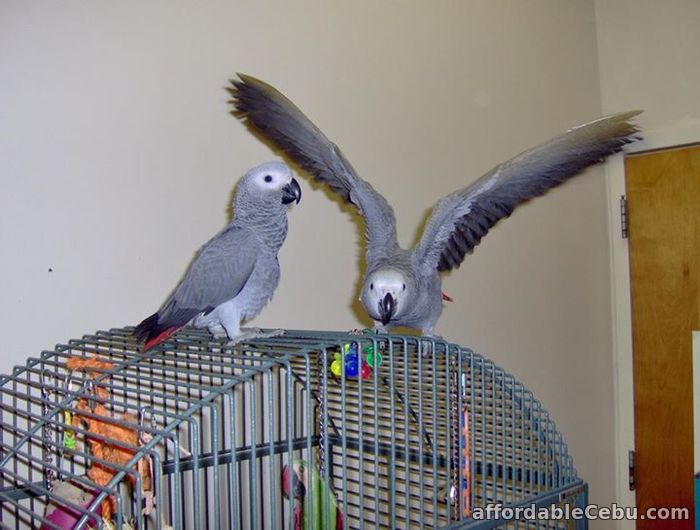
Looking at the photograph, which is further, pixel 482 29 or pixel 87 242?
pixel 482 29

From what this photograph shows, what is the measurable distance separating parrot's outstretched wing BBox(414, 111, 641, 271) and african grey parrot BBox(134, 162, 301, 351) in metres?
0.41

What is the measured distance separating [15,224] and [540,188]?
1184 mm

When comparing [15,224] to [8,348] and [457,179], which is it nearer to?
[8,348]

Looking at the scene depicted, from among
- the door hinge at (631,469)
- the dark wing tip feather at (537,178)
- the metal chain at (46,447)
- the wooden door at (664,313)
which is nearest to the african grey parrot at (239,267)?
the metal chain at (46,447)

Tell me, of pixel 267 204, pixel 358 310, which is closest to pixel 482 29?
pixel 358 310

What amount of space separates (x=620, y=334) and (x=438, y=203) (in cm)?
157

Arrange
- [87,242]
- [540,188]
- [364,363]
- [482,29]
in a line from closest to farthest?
[364,363]
[87,242]
[540,188]
[482,29]

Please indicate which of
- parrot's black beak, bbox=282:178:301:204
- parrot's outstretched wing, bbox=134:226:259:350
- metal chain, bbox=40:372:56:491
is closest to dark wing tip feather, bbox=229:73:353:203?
parrot's black beak, bbox=282:178:301:204

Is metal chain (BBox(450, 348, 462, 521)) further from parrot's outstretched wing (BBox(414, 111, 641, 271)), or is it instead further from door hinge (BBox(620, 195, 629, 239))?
door hinge (BBox(620, 195, 629, 239))

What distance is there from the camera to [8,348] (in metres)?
1.22

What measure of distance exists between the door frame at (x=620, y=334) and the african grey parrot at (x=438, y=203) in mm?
1227

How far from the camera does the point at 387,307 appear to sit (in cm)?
141

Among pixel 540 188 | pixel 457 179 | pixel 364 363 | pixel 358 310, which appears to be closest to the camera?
pixel 364 363

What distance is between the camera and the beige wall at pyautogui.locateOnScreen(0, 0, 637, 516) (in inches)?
50.3
